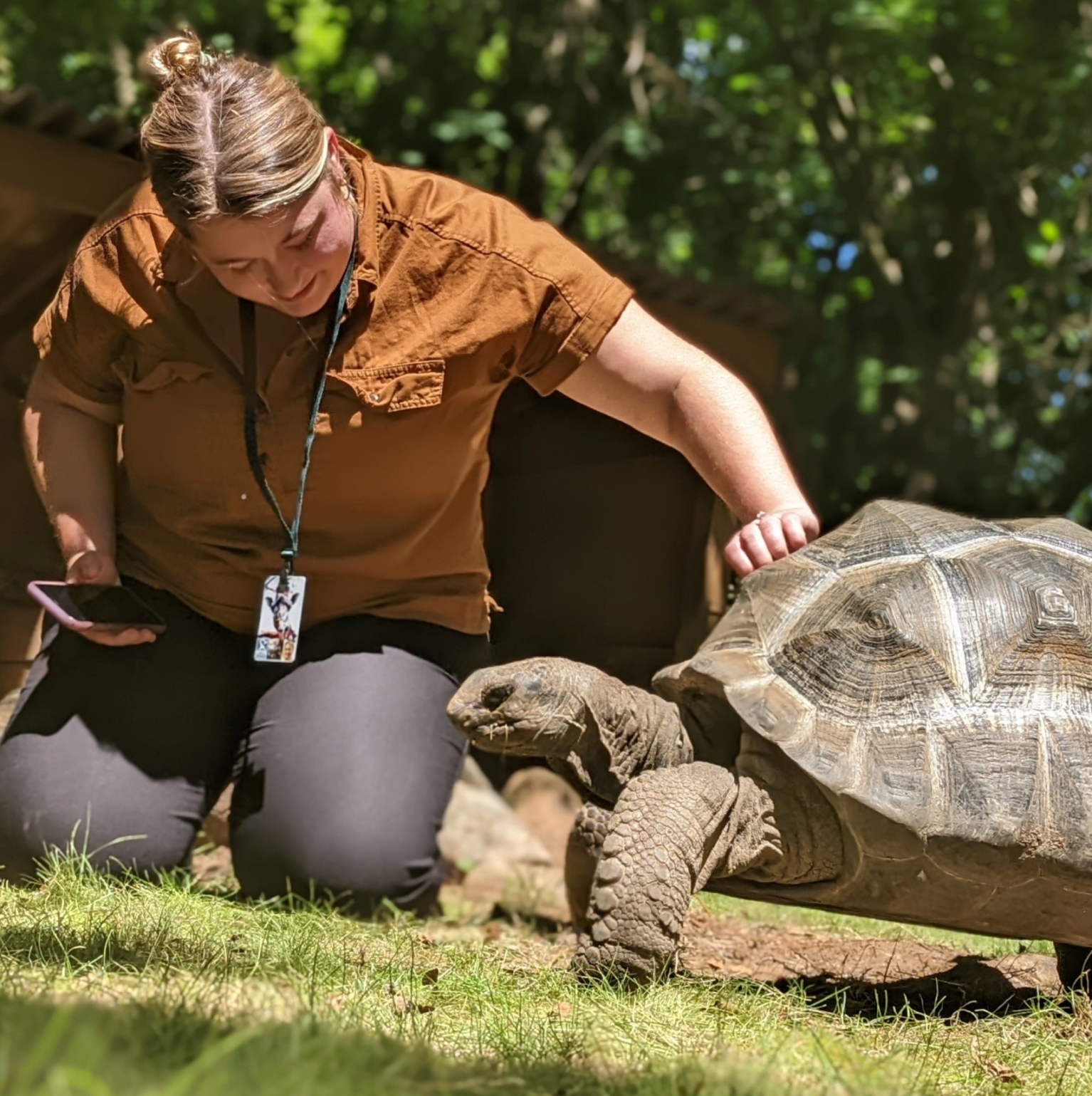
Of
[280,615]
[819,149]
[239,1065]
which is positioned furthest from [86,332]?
[819,149]

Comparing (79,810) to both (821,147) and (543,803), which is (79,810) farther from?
(821,147)

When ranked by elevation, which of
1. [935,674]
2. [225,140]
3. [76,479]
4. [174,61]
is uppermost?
[174,61]

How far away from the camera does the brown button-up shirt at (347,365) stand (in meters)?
3.38

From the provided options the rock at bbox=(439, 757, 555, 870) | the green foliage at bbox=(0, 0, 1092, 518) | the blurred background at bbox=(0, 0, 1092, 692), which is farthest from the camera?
the green foliage at bbox=(0, 0, 1092, 518)

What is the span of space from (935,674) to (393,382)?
148 cm

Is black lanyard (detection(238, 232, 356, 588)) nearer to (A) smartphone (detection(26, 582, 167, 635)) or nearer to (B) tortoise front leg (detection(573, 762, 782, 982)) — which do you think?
(A) smartphone (detection(26, 582, 167, 635))

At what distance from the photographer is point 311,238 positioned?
120 inches

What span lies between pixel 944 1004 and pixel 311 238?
7.54 ft

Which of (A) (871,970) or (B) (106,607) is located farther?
(B) (106,607)

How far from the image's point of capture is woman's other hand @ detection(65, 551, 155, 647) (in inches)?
143

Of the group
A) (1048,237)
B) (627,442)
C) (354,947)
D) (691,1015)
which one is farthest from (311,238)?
(1048,237)

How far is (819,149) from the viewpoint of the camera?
10.0 meters

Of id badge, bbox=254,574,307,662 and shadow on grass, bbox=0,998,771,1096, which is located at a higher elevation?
id badge, bbox=254,574,307,662

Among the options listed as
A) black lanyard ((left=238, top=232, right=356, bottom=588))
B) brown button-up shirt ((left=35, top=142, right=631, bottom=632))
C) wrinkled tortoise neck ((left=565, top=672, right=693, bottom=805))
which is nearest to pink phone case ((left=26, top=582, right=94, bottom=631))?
brown button-up shirt ((left=35, top=142, right=631, bottom=632))
